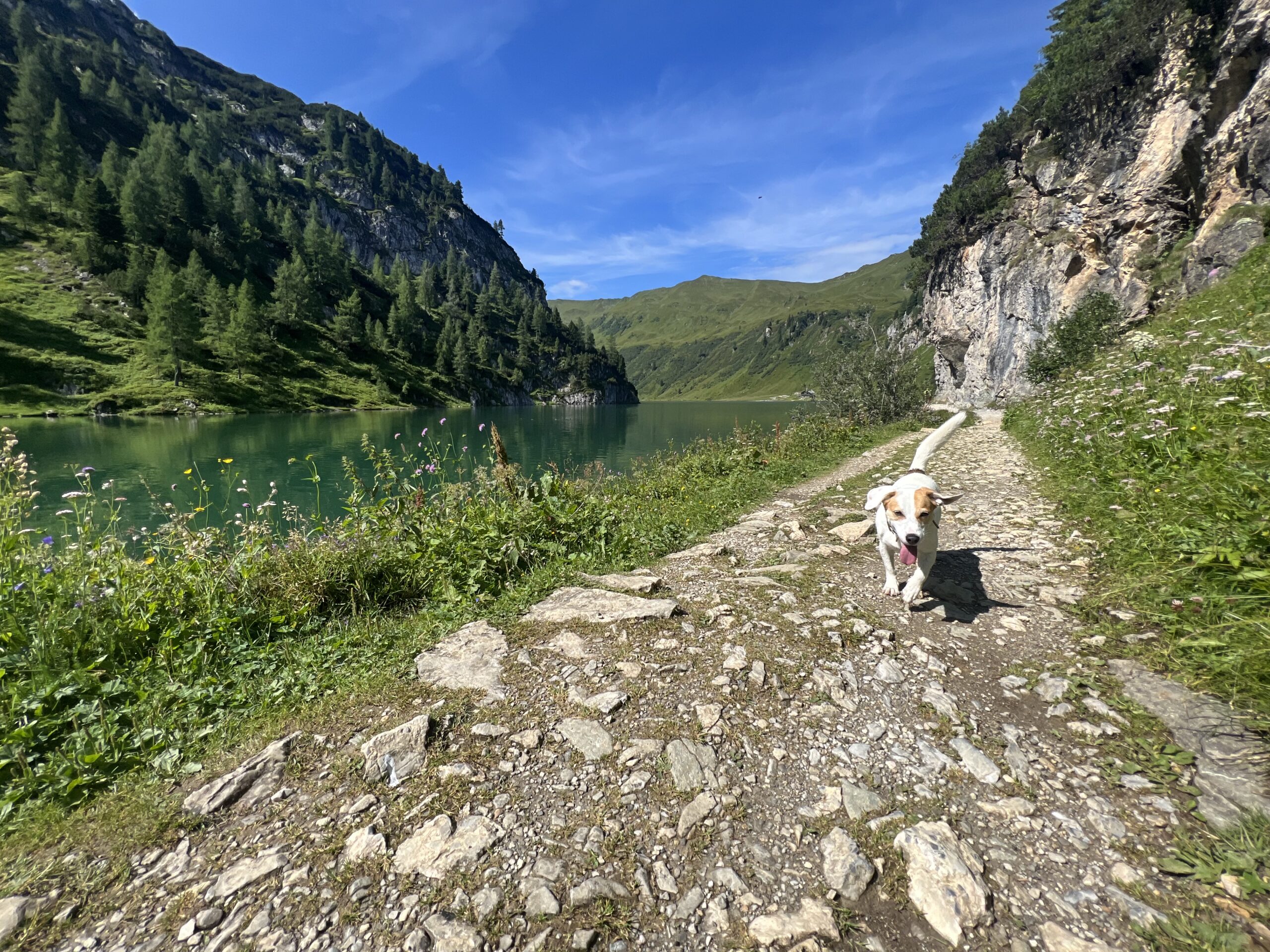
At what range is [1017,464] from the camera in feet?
42.1

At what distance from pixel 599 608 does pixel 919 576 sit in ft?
11.4

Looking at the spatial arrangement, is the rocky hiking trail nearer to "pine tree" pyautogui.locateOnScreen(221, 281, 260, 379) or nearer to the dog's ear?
the dog's ear

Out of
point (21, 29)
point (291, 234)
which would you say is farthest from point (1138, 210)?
point (21, 29)

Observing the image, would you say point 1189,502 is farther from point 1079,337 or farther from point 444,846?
point 1079,337

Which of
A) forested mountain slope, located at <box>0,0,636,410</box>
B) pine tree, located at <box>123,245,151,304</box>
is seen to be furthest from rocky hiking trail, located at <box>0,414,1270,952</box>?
pine tree, located at <box>123,245,151,304</box>

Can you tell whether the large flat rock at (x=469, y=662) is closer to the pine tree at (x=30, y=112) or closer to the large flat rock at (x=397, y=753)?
the large flat rock at (x=397, y=753)

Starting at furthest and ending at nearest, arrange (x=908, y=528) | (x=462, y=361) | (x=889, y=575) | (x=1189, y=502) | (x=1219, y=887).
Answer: (x=462, y=361) < (x=889, y=575) < (x=908, y=528) < (x=1189, y=502) < (x=1219, y=887)

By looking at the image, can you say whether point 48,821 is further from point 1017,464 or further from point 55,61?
point 55,61

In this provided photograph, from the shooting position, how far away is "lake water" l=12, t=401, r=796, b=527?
1980 cm

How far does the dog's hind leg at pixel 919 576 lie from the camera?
17.4ft

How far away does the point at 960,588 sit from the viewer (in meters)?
5.76

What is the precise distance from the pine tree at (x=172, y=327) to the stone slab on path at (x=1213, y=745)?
101 meters

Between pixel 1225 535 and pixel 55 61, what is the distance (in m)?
233

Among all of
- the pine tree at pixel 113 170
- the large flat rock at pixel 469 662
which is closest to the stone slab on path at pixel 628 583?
the large flat rock at pixel 469 662
